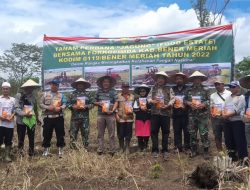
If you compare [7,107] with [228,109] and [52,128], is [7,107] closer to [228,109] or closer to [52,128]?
[52,128]

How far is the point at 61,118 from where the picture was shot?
877 centimetres

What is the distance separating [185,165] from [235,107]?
1367 millimetres

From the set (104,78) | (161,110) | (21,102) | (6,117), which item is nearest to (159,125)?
(161,110)

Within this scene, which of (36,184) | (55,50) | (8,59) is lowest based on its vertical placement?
(36,184)

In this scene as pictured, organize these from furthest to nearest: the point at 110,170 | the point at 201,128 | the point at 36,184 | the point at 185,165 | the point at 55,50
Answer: the point at 55,50, the point at 201,128, the point at 185,165, the point at 110,170, the point at 36,184

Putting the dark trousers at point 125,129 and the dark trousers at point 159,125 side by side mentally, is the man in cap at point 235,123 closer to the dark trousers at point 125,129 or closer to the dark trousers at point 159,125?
the dark trousers at point 159,125

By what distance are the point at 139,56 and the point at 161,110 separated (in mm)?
1819

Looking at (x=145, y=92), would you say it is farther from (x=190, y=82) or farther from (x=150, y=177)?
(x=150, y=177)

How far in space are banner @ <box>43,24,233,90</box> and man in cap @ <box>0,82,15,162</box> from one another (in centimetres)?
163

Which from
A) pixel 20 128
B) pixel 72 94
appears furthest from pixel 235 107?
pixel 20 128

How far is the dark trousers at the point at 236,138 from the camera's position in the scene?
7.51 meters

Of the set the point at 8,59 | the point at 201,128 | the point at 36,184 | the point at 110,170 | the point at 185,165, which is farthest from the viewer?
the point at 8,59

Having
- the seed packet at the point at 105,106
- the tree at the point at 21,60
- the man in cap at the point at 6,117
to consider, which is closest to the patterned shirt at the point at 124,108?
the seed packet at the point at 105,106

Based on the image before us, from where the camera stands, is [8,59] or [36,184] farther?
[8,59]
